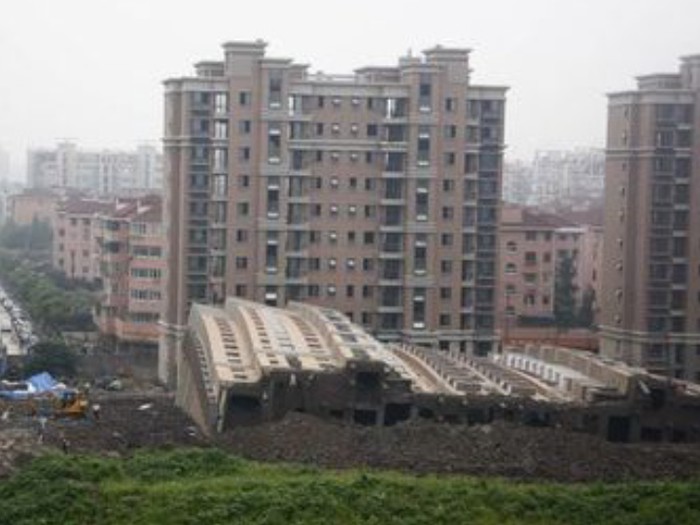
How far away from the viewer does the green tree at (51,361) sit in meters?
21.3

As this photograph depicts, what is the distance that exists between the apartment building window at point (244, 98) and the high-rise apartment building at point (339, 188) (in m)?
0.05

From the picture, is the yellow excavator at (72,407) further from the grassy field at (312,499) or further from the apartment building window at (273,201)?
the apartment building window at (273,201)

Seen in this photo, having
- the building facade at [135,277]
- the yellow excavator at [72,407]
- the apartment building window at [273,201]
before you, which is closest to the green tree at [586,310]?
the building facade at [135,277]

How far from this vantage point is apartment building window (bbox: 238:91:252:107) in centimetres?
2175

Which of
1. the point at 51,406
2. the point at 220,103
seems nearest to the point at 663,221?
the point at 220,103

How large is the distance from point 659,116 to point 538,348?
659 centimetres

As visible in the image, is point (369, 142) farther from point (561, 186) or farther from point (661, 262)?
point (561, 186)

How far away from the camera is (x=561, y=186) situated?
65.6m

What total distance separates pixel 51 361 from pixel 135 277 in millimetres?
7118

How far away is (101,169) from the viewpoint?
71438mm

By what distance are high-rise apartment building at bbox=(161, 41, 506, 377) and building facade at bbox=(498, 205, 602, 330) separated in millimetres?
7333

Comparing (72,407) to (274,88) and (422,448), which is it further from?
(274,88)

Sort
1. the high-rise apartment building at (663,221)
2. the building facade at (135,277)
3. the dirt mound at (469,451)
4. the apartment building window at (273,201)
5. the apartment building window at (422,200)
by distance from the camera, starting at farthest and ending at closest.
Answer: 1. the building facade at (135,277)
2. the high-rise apartment building at (663,221)
3. the apartment building window at (422,200)
4. the apartment building window at (273,201)
5. the dirt mound at (469,451)

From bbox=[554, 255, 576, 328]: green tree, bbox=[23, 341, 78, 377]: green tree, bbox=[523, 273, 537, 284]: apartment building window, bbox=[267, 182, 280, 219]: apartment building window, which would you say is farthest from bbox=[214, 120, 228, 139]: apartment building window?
bbox=[554, 255, 576, 328]: green tree
